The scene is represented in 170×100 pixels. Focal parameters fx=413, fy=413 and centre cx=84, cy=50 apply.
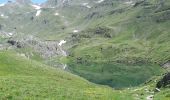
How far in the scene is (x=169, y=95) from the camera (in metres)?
42.9

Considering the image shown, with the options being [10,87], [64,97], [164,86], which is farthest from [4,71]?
[64,97]

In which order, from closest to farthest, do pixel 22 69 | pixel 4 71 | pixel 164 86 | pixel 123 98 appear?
1. pixel 123 98
2. pixel 164 86
3. pixel 4 71
4. pixel 22 69

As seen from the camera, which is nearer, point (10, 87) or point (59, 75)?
point (10, 87)

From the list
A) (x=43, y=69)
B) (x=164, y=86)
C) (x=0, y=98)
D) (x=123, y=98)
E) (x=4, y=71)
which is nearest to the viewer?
(x=0, y=98)

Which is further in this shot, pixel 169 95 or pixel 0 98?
pixel 169 95

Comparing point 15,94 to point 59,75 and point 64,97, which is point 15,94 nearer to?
point 64,97

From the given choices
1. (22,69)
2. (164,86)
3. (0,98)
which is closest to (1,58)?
(22,69)

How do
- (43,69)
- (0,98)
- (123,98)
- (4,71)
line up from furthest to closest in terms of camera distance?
(43,69)
(4,71)
(123,98)
(0,98)

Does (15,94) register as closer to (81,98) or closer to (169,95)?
(81,98)

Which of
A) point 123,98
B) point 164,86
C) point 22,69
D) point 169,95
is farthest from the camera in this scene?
point 22,69

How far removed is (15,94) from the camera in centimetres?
3503

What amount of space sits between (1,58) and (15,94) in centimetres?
6057

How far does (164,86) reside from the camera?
57688 millimetres

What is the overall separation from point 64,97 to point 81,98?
4.97 ft
